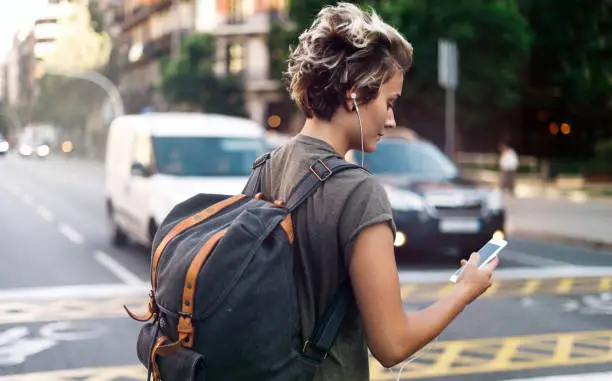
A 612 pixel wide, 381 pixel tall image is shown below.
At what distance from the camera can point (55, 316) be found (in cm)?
806

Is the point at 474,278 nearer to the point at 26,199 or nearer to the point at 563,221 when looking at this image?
the point at 563,221

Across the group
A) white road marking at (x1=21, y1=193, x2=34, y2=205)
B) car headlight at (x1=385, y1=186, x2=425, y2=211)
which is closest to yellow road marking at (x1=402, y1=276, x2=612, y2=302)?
car headlight at (x1=385, y1=186, x2=425, y2=211)

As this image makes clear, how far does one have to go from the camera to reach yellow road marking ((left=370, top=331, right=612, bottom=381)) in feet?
20.0

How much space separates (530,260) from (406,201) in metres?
2.18

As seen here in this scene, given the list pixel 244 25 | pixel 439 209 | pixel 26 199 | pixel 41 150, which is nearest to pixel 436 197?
pixel 439 209

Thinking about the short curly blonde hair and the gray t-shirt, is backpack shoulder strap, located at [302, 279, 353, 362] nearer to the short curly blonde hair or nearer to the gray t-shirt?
the gray t-shirt

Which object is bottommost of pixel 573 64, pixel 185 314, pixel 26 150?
pixel 26 150

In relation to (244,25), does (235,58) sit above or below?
below

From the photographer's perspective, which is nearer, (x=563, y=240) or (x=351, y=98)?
(x=351, y=98)

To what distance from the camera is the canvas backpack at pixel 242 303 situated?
6.22 ft

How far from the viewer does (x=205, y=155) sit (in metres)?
11.2

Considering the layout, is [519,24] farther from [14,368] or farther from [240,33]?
[14,368]

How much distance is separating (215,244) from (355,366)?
0.44 m

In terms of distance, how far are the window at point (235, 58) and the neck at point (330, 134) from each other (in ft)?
173
